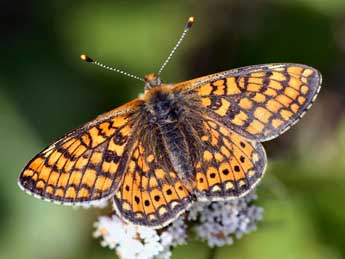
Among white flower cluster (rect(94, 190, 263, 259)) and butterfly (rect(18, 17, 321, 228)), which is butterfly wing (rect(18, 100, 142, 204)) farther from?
white flower cluster (rect(94, 190, 263, 259))

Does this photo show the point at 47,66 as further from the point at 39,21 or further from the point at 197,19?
the point at 197,19

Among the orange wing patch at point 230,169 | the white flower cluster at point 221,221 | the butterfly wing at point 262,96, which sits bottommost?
the white flower cluster at point 221,221

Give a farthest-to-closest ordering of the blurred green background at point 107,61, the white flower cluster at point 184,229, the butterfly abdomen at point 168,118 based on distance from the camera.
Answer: the blurred green background at point 107,61 < the white flower cluster at point 184,229 < the butterfly abdomen at point 168,118

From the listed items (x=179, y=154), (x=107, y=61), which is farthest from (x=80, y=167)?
(x=107, y=61)

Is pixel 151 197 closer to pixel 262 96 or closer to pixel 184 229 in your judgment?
pixel 184 229

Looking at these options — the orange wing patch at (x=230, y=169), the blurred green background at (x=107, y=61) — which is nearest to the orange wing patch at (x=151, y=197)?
the orange wing patch at (x=230, y=169)

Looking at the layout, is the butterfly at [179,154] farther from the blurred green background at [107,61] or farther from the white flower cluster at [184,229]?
the blurred green background at [107,61]

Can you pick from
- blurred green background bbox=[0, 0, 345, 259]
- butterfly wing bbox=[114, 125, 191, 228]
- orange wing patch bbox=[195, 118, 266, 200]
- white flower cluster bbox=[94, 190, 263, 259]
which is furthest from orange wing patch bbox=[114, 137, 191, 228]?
blurred green background bbox=[0, 0, 345, 259]
